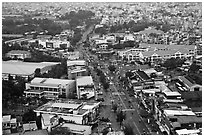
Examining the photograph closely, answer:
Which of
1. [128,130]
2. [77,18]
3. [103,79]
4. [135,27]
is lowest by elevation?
[128,130]

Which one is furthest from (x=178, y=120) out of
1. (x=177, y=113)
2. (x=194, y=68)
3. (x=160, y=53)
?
(x=160, y=53)

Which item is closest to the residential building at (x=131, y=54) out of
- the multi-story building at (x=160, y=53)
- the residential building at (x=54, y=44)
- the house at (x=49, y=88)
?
the multi-story building at (x=160, y=53)

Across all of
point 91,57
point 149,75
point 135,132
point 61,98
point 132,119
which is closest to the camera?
point 135,132

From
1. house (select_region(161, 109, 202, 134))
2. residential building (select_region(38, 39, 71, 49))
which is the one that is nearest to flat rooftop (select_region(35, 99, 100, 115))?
house (select_region(161, 109, 202, 134))

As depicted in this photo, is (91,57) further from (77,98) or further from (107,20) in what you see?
Answer: (107,20)

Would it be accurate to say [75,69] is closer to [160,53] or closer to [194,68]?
[194,68]

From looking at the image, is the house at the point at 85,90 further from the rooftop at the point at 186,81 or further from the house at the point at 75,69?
the rooftop at the point at 186,81

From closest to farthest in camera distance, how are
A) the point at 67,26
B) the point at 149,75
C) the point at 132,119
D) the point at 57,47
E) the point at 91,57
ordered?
the point at 132,119, the point at 149,75, the point at 91,57, the point at 57,47, the point at 67,26

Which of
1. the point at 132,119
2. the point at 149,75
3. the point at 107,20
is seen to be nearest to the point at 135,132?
the point at 132,119
